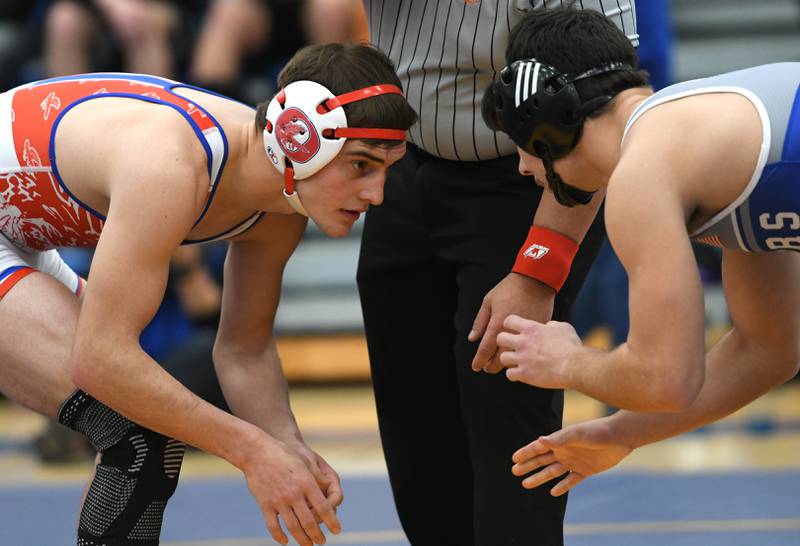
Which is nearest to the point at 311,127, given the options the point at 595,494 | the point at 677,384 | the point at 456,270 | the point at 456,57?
the point at 456,57

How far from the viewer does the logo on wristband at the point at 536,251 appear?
7.96 feet

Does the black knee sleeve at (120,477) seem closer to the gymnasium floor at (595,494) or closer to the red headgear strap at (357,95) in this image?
the red headgear strap at (357,95)

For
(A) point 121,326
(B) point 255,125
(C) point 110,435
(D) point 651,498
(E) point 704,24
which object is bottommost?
(D) point 651,498

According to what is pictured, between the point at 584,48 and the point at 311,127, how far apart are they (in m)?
0.55

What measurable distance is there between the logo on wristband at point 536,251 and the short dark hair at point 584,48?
32cm

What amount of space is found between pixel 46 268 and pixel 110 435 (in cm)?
55

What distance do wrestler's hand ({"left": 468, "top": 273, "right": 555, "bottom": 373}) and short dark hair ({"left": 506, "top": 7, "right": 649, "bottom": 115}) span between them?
399 millimetres

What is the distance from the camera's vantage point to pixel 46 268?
284 centimetres

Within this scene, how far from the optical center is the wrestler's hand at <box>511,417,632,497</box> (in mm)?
2377

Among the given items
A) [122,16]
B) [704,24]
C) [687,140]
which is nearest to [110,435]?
[687,140]

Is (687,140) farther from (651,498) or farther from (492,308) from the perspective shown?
(651,498)

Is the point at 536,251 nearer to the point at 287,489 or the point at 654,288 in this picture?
the point at 654,288

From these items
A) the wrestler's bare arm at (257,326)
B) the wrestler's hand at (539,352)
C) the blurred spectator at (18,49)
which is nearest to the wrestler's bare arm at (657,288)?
the wrestler's hand at (539,352)

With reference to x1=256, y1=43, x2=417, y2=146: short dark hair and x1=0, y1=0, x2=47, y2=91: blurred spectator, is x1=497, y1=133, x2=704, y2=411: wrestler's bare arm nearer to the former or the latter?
x1=256, y1=43, x2=417, y2=146: short dark hair
